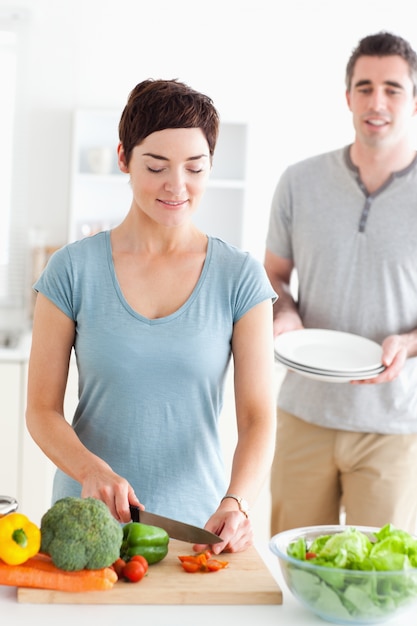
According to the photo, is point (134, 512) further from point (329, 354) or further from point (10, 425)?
point (10, 425)

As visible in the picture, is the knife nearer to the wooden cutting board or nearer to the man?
the wooden cutting board

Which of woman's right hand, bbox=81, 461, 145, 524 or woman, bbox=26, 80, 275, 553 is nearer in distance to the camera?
woman's right hand, bbox=81, 461, 145, 524

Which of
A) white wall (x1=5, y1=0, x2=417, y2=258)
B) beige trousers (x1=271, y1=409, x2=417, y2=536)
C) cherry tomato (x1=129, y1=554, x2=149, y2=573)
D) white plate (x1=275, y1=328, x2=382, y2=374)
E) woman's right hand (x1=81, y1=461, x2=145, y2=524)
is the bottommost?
beige trousers (x1=271, y1=409, x2=417, y2=536)

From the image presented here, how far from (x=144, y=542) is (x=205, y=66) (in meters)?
3.24

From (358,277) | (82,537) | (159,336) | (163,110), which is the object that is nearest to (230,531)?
(82,537)

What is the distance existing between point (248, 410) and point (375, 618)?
53cm

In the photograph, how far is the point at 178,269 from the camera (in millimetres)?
1799

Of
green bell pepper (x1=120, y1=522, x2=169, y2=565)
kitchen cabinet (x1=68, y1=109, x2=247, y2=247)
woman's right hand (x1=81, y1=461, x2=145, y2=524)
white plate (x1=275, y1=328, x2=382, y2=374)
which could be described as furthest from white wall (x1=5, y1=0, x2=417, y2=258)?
green bell pepper (x1=120, y1=522, x2=169, y2=565)

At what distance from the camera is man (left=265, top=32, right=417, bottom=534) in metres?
2.37

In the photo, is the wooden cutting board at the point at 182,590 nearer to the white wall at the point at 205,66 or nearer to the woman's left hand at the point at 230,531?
the woman's left hand at the point at 230,531

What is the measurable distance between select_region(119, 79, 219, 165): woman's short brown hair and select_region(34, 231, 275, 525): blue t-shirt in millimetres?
245

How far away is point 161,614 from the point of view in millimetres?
1375

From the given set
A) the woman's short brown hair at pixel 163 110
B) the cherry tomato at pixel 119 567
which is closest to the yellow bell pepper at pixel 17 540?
the cherry tomato at pixel 119 567

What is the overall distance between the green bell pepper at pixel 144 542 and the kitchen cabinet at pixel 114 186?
115 inches
